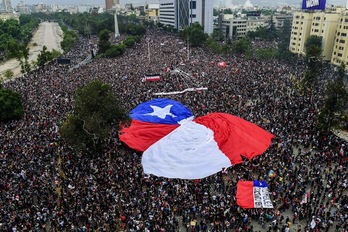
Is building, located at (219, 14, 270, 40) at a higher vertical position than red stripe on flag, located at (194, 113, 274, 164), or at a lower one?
higher

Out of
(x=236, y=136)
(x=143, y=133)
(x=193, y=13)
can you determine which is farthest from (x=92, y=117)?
(x=193, y=13)

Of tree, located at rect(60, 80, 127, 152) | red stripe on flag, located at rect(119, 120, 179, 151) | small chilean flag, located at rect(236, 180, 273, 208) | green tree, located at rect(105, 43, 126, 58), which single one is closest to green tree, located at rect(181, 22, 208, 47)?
green tree, located at rect(105, 43, 126, 58)

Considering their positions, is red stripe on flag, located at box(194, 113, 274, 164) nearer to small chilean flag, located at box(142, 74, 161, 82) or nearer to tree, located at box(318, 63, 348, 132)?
tree, located at box(318, 63, 348, 132)

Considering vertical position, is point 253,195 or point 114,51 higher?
point 114,51

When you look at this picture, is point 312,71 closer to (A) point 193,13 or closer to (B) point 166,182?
(B) point 166,182

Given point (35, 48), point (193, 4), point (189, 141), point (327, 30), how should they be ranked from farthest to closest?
1. point (193, 4)
2. point (35, 48)
3. point (327, 30)
4. point (189, 141)

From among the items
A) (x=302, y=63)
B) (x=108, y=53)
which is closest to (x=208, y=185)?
(x=302, y=63)
